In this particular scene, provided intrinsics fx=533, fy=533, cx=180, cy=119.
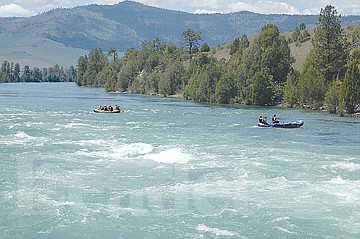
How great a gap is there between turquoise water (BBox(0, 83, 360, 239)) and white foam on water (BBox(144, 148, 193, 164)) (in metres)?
0.08

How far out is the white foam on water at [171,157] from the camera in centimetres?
3631

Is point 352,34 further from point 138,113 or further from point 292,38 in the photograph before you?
point 138,113

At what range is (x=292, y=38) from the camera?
134625 mm

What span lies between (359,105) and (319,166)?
4475 cm

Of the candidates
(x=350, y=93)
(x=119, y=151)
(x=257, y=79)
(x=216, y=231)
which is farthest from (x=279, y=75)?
(x=216, y=231)

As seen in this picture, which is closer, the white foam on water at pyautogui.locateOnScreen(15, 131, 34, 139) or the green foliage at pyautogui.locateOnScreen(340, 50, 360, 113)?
the white foam on water at pyautogui.locateOnScreen(15, 131, 34, 139)

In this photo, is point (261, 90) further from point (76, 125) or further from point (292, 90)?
point (76, 125)

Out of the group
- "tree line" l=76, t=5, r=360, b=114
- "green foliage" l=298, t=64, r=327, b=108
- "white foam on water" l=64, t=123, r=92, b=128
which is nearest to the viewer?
"white foam on water" l=64, t=123, r=92, b=128

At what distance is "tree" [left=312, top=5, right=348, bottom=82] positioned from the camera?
88875 millimetres

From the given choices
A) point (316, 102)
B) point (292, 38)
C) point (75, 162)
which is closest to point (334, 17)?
point (316, 102)

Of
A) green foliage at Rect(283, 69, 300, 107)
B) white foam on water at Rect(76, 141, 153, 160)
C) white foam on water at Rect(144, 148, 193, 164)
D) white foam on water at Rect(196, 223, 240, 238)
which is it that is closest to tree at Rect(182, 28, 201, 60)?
green foliage at Rect(283, 69, 300, 107)

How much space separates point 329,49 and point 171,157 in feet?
197

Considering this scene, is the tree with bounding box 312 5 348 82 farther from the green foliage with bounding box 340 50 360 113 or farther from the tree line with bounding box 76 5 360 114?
the green foliage with bounding box 340 50 360 113

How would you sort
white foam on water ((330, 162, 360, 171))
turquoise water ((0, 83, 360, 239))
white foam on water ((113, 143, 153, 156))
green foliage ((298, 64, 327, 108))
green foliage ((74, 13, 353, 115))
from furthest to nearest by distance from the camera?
green foliage ((74, 13, 353, 115)) < green foliage ((298, 64, 327, 108)) < white foam on water ((113, 143, 153, 156)) < white foam on water ((330, 162, 360, 171)) < turquoise water ((0, 83, 360, 239))
